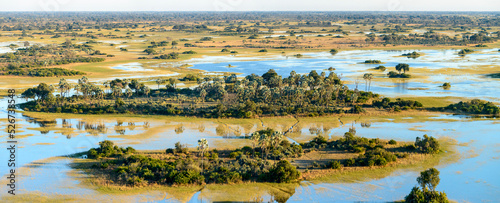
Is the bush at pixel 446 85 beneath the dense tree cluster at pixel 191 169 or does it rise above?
above

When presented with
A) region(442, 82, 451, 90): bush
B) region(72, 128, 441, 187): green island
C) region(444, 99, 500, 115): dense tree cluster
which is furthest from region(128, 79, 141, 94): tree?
region(442, 82, 451, 90): bush

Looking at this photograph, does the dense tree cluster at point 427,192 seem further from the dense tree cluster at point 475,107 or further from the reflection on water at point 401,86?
the reflection on water at point 401,86

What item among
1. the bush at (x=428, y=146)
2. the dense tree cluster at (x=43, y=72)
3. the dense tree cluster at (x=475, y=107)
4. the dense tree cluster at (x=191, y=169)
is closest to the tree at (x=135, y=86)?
the dense tree cluster at (x=43, y=72)

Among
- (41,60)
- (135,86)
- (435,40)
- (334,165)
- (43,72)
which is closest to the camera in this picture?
(334,165)

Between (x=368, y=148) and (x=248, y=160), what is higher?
(x=368, y=148)

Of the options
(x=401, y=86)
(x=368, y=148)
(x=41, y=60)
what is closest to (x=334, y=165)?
(x=368, y=148)

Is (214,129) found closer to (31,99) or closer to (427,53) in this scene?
(31,99)

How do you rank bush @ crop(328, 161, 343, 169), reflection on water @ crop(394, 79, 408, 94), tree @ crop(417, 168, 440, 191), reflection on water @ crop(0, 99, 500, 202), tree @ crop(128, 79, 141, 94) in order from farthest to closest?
reflection on water @ crop(394, 79, 408, 94) → tree @ crop(128, 79, 141, 94) → bush @ crop(328, 161, 343, 169) → reflection on water @ crop(0, 99, 500, 202) → tree @ crop(417, 168, 440, 191)

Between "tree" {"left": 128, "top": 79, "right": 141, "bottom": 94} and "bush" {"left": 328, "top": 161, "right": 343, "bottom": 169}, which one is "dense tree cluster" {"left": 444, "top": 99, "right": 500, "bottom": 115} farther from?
"tree" {"left": 128, "top": 79, "right": 141, "bottom": 94}

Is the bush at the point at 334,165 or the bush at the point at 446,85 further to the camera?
the bush at the point at 446,85

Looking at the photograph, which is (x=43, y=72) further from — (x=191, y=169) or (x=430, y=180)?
(x=430, y=180)

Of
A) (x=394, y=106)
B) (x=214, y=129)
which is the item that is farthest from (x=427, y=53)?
(x=214, y=129)
